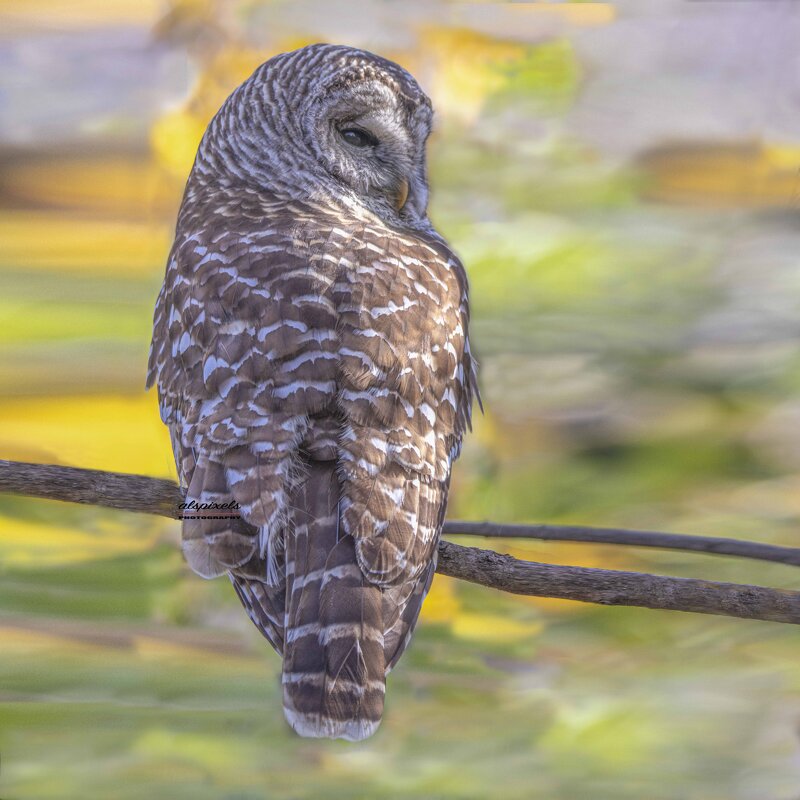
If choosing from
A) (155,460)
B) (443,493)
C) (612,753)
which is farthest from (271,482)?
(612,753)

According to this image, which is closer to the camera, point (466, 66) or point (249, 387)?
point (249, 387)

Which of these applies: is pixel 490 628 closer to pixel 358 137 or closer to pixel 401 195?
pixel 401 195

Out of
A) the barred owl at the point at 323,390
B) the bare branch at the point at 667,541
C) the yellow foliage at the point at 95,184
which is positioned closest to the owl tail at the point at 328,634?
the barred owl at the point at 323,390

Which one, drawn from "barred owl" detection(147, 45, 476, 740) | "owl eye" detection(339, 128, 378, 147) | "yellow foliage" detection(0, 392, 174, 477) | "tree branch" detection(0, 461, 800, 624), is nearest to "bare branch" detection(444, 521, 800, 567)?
"tree branch" detection(0, 461, 800, 624)

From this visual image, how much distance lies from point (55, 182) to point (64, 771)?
4.12 ft

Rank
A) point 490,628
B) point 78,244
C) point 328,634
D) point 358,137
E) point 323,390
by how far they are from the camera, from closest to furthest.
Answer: point 328,634 → point 323,390 → point 358,137 → point 78,244 → point 490,628

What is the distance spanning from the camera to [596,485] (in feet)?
6.62

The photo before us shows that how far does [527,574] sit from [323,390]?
1.08 feet

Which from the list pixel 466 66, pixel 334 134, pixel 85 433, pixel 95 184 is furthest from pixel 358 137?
pixel 85 433

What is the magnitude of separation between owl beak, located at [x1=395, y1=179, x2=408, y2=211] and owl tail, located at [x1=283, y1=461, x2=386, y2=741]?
62cm

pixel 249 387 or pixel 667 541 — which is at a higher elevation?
pixel 249 387

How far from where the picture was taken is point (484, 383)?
6.59 ft

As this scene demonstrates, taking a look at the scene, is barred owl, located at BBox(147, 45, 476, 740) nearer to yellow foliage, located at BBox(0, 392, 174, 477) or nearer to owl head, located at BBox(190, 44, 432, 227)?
owl head, located at BBox(190, 44, 432, 227)

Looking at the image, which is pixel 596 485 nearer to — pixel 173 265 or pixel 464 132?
pixel 464 132
